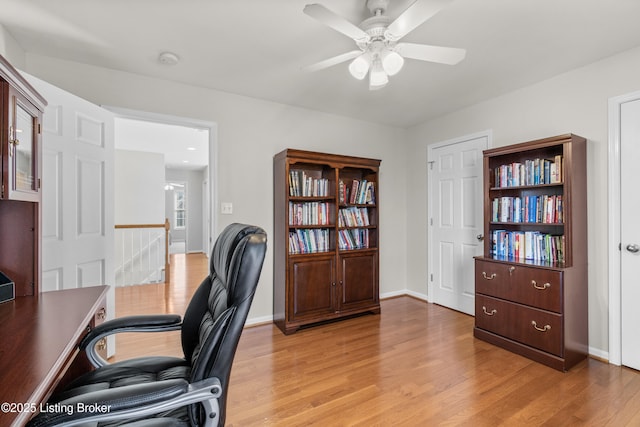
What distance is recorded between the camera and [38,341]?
39.4 inches

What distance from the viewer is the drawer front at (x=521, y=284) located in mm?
2256

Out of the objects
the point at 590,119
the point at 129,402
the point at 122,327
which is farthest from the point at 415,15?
the point at 590,119

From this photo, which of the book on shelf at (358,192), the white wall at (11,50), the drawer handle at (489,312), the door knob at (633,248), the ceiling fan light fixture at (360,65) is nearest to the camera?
the ceiling fan light fixture at (360,65)

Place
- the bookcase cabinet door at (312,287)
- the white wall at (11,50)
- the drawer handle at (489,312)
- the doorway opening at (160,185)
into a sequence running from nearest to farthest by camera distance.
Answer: the white wall at (11,50) → the drawer handle at (489,312) → the bookcase cabinet door at (312,287) → the doorway opening at (160,185)

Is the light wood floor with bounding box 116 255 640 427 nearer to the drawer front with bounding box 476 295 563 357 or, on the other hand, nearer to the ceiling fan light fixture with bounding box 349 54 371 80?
the drawer front with bounding box 476 295 563 357

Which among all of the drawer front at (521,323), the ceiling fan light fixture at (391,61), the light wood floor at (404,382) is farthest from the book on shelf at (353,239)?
the ceiling fan light fixture at (391,61)

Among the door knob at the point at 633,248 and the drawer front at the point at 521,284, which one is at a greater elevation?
the door knob at the point at 633,248

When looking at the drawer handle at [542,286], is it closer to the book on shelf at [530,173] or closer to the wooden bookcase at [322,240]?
the book on shelf at [530,173]

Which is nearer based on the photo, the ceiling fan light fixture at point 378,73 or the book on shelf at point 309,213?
the ceiling fan light fixture at point 378,73

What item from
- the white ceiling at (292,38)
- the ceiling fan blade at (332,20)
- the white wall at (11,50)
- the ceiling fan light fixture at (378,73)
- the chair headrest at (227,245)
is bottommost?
the chair headrest at (227,245)

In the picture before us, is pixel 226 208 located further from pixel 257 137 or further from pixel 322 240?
pixel 322 240

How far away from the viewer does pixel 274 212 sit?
3307 millimetres

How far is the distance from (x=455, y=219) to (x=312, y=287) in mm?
1878

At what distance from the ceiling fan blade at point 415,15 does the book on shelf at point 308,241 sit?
2048mm
